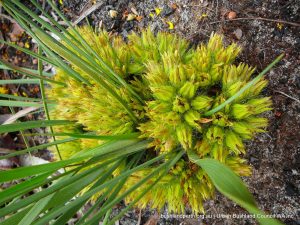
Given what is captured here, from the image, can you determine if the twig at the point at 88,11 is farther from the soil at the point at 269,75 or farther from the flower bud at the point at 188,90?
the flower bud at the point at 188,90

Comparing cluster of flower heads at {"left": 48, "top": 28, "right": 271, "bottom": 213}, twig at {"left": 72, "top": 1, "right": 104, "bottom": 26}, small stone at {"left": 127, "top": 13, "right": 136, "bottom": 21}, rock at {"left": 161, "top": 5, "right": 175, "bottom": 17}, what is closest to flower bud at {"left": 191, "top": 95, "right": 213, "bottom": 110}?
cluster of flower heads at {"left": 48, "top": 28, "right": 271, "bottom": 213}

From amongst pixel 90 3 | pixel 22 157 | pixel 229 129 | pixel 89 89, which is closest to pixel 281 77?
pixel 229 129

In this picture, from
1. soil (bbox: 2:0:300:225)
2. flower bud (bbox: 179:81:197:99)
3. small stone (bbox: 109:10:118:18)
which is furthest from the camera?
small stone (bbox: 109:10:118:18)

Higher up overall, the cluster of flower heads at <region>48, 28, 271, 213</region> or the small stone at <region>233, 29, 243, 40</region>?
the small stone at <region>233, 29, 243, 40</region>

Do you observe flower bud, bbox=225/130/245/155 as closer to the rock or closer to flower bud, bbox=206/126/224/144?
flower bud, bbox=206/126/224/144

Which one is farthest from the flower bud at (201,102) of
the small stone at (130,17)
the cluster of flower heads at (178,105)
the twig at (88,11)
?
the twig at (88,11)

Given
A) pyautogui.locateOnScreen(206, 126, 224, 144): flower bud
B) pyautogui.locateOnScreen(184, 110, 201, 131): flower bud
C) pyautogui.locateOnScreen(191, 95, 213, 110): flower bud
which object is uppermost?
pyautogui.locateOnScreen(191, 95, 213, 110): flower bud
